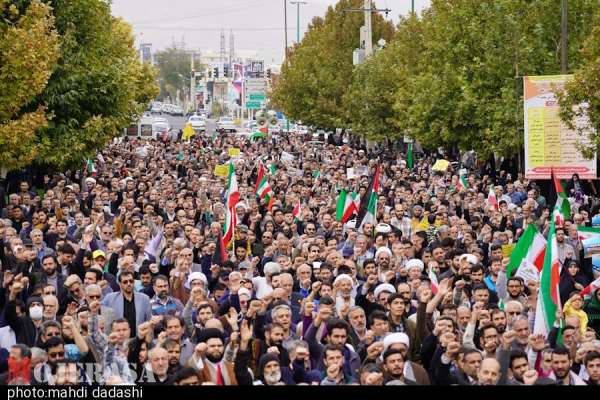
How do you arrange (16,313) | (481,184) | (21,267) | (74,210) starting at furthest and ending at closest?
(481,184), (74,210), (21,267), (16,313)

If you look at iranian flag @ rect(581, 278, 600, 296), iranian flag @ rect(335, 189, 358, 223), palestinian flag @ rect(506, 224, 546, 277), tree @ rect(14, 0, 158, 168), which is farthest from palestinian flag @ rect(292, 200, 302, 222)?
tree @ rect(14, 0, 158, 168)

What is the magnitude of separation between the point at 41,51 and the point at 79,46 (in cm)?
903

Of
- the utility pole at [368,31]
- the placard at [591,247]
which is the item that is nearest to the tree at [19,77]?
the placard at [591,247]

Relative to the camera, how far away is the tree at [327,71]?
2753 inches

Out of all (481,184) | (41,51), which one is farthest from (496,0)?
(41,51)

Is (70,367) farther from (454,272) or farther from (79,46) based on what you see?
(79,46)

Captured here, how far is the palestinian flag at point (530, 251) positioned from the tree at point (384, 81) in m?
34.1

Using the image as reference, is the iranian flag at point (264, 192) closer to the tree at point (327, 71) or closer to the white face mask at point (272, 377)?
the white face mask at point (272, 377)

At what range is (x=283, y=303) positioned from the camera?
1219 centimetres

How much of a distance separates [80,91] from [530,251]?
20657 mm

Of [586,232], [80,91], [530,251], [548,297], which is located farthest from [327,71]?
[548,297]

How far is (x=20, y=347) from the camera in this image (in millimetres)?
9688

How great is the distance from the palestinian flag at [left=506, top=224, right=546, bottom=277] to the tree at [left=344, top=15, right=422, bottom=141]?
34086 mm

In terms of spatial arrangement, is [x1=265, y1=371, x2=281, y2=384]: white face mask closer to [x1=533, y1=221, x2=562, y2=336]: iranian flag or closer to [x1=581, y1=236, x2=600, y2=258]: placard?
[x1=533, y1=221, x2=562, y2=336]: iranian flag
